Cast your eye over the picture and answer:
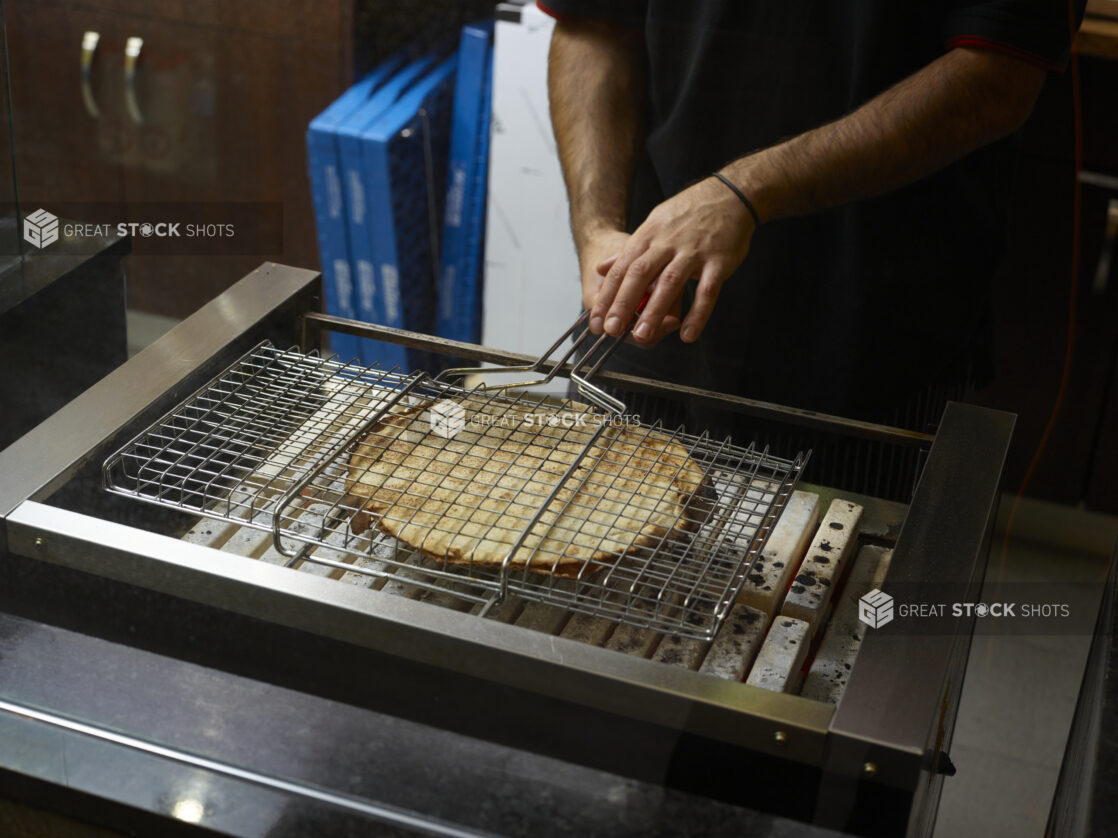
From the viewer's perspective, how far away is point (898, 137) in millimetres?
917

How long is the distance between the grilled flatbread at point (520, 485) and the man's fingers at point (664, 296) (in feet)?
0.27

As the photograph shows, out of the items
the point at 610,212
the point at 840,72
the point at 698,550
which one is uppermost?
the point at 840,72

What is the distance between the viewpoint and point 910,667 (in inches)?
27.5

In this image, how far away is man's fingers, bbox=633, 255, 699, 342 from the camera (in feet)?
3.11

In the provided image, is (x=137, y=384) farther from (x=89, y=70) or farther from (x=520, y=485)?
(x=89, y=70)

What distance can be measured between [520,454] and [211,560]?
0.25 metres

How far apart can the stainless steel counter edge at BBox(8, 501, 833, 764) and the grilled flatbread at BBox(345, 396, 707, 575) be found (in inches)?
2.9

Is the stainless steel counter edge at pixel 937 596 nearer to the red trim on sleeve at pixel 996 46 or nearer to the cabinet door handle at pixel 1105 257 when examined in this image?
the cabinet door handle at pixel 1105 257

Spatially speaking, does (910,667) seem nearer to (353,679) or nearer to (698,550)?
(698,550)

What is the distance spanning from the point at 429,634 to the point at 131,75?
103cm

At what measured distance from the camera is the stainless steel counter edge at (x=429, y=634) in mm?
669

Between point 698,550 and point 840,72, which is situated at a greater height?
point 840,72

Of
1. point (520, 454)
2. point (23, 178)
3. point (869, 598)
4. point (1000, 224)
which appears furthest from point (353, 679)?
point (23, 178)

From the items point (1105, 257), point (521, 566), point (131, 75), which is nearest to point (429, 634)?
point (521, 566)
